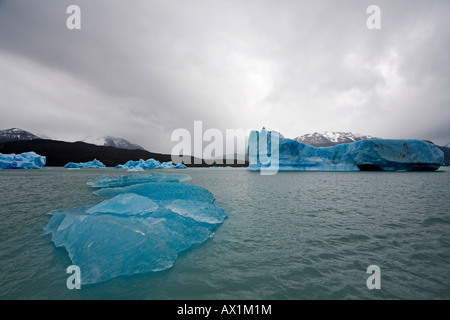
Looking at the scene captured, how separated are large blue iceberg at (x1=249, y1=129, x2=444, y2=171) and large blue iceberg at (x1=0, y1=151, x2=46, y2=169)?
60.7m

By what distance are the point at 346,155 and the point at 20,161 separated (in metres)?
82.7

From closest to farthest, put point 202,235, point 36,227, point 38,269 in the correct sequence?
point 38,269, point 202,235, point 36,227

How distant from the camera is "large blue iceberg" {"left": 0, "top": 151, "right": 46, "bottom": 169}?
45156mm

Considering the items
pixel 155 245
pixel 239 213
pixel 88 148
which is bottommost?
pixel 239 213

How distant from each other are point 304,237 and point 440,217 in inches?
221

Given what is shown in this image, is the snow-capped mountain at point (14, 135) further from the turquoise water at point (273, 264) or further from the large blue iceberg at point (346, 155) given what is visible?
the turquoise water at point (273, 264)

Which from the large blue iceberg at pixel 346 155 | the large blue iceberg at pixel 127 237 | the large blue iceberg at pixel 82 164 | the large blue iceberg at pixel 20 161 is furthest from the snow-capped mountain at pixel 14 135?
the large blue iceberg at pixel 127 237

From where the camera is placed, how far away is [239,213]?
6648mm

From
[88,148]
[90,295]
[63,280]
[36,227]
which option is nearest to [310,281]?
[90,295]

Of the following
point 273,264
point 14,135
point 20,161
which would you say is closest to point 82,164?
point 20,161

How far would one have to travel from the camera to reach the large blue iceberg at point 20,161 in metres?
45.2

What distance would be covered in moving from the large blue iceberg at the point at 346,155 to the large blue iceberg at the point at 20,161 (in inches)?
2389

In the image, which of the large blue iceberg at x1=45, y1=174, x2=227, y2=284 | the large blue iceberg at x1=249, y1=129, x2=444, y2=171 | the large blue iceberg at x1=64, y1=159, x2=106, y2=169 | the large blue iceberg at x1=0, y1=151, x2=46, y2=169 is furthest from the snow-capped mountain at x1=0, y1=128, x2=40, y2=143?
the large blue iceberg at x1=45, y1=174, x2=227, y2=284
